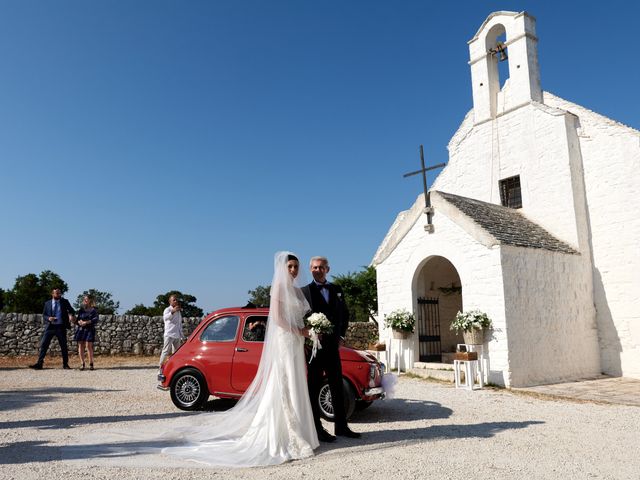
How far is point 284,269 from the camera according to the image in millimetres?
5520

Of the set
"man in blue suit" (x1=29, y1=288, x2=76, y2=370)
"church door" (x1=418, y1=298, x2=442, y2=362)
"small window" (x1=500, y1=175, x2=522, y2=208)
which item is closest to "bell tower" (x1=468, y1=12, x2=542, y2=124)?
"small window" (x1=500, y1=175, x2=522, y2=208)

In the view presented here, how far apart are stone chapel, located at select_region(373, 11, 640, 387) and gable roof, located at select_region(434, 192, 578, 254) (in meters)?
0.05

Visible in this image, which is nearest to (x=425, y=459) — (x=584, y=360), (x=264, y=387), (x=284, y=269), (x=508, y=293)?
(x=264, y=387)

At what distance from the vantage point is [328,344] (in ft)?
18.9

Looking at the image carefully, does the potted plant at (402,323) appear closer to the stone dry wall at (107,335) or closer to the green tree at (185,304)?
the stone dry wall at (107,335)

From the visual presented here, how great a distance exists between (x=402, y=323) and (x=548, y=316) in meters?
3.34

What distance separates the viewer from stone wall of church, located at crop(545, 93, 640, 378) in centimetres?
1219

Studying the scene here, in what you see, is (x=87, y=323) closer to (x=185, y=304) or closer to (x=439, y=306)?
(x=439, y=306)

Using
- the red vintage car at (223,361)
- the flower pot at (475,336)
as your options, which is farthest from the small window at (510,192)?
the red vintage car at (223,361)

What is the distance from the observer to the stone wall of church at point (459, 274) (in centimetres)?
1016

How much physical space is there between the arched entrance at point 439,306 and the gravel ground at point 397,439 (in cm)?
383

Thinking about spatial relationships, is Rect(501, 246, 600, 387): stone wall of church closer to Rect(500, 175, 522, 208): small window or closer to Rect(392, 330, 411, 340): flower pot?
Rect(392, 330, 411, 340): flower pot

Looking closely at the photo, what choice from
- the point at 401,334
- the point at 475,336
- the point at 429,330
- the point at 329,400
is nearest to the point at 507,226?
the point at 475,336

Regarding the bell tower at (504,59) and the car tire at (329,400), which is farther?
the bell tower at (504,59)
